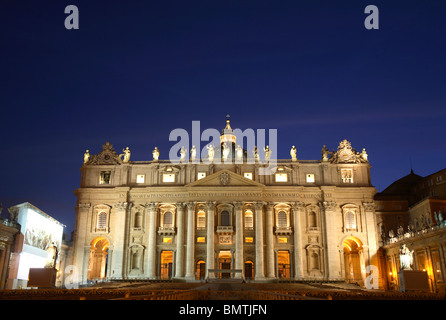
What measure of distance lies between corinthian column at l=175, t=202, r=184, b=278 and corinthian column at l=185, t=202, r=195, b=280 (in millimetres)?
1083

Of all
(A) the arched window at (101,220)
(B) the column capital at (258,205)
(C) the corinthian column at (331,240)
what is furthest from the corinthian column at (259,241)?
(A) the arched window at (101,220)

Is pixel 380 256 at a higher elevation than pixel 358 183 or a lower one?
lower

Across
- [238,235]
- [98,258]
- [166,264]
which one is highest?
[238,235]

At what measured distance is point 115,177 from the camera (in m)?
74.4

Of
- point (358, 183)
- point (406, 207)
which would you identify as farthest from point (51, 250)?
point (406, 207)

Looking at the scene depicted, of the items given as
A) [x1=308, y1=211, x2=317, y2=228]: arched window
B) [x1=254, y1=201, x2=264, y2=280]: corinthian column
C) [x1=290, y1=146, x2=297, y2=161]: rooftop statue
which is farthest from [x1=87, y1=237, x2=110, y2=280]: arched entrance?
[x1=290, y1=146, x2=297, y2=161]: rooftop statue

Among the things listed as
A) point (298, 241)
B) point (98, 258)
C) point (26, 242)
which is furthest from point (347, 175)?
point (26, 242)

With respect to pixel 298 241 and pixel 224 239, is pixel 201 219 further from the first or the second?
pixel 298 241

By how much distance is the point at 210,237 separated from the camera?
227 ft

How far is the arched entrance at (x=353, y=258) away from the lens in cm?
7093

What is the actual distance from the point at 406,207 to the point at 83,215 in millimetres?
53431

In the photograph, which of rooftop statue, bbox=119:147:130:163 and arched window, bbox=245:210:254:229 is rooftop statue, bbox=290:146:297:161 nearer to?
arched window, bbox=245:210:254:229

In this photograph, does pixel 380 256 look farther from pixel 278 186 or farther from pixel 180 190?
pixel 180 190

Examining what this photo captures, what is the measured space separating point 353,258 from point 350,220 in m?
7.01
